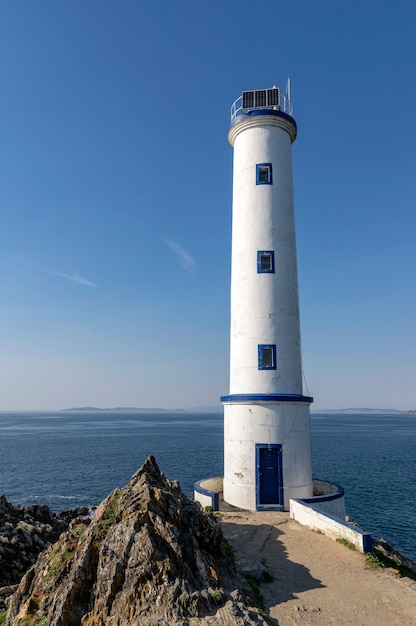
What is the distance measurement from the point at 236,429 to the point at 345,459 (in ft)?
180

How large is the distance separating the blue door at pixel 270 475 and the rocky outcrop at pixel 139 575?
19.2ft

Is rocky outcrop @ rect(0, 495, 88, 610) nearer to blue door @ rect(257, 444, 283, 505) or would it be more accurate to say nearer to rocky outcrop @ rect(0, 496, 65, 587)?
rocky outcrop @ rect(0, 496, 65, 587)

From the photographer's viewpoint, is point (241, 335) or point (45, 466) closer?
point (241, 335)

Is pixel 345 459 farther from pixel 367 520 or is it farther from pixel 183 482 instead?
pixel 367 520

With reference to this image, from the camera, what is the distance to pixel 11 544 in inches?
792

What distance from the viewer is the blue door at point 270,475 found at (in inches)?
708

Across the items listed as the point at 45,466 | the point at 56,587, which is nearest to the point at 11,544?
the point at 56,587

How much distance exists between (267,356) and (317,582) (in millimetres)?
9375

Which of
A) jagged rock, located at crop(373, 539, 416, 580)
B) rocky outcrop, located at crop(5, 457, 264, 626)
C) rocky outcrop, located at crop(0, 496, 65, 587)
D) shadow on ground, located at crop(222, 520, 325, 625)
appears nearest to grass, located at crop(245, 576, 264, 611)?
shadow on ground, located at crop(222, 520, 325, 625)

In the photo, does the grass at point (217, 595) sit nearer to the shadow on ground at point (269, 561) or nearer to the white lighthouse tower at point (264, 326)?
the shadow on ground at point (269, 561)

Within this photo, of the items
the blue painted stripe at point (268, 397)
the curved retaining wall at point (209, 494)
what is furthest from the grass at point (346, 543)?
the blue painted stripe at point (268, 397)

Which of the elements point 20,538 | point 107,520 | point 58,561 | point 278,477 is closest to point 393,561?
point 278,477

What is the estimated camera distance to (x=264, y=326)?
19453 mm

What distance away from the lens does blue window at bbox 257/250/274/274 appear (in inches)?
784
